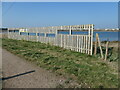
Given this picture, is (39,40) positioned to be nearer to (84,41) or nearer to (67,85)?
(84,41)

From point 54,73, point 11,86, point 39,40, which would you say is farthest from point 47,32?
point 11,86

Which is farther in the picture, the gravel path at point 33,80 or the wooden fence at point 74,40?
the wooden fence at point 74,40

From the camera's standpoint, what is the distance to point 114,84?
5250 mm

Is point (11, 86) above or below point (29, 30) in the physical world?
below

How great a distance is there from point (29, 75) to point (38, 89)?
1.58 m

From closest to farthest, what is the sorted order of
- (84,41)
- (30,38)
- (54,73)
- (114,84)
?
(114,84), (54,73), (84,41), (30,38)

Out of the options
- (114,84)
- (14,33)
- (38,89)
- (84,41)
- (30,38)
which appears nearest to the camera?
(38,89)

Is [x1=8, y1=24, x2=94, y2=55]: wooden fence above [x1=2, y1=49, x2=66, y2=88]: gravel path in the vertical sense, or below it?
above

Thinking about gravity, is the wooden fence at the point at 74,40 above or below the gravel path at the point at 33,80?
above

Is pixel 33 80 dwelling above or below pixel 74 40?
below

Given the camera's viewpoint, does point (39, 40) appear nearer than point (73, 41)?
No

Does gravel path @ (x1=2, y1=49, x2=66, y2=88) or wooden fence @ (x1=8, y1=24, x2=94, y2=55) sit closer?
gravel path @ (x1=2, y1=49, x2=66, y2=88)

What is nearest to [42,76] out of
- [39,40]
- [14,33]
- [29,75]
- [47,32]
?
[29,75]

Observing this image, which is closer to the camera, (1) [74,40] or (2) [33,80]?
(2) [33,80]
